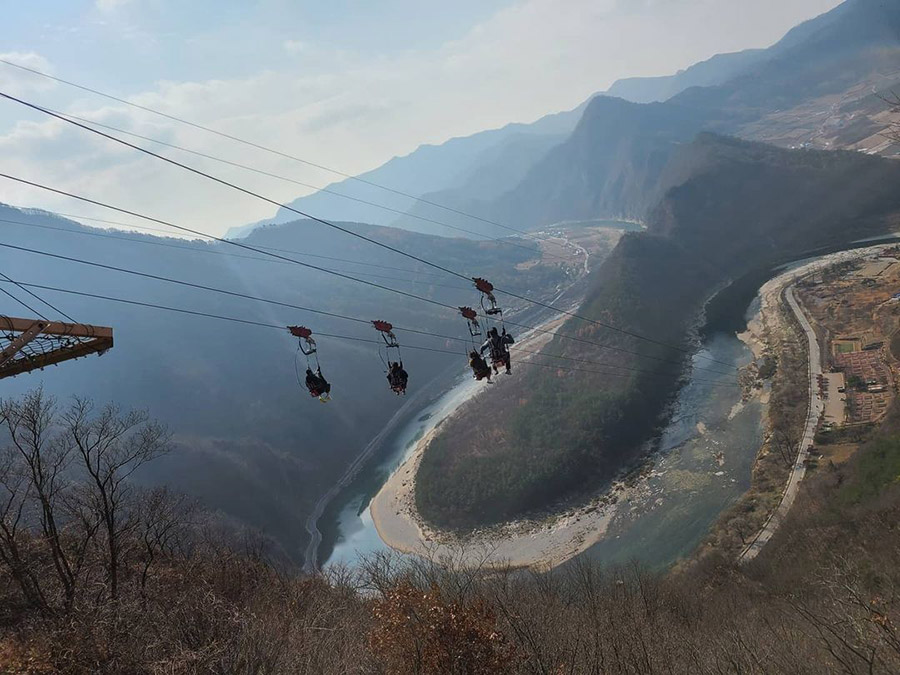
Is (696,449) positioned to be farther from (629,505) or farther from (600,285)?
(600,285)

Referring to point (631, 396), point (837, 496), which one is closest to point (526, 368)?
point (631, 396)

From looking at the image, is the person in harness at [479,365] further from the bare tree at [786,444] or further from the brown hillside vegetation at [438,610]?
the bare tree at [786,444]

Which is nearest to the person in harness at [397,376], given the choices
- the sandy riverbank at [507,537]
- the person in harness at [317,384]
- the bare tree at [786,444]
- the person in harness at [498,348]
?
the person in harness at [317,384]

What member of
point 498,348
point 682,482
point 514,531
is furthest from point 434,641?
point 682,482

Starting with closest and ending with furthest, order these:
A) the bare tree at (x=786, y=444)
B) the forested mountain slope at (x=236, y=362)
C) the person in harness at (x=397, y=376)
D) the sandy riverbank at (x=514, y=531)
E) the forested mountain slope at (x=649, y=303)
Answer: the person in harness at (x=397, y=376) < the bare tree at (x=786, y=444) < the sandy riverbank at (x=514, y=531) < the forested mountain slope at (x=649, y=303) < the forested mountain slope at (x=236, y=362)

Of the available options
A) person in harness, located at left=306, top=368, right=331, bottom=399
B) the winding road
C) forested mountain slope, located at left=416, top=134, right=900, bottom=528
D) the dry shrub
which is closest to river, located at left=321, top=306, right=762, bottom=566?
forested mountain slope, located at left=416, top=134, right=900, bottom=528
